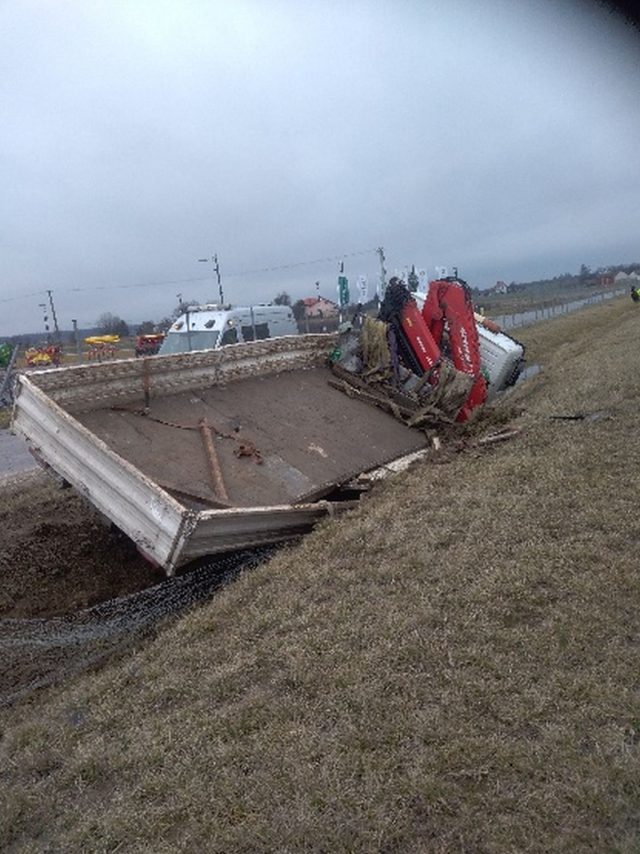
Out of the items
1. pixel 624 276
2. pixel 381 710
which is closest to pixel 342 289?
pixel 381 710

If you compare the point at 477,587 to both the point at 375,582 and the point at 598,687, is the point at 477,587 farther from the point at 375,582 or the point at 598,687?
the point at 598,687

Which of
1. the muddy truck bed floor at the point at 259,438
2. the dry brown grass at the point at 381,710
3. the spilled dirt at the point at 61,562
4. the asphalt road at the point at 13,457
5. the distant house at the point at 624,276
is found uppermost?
the muddy truck bed floor at the point at 259,438

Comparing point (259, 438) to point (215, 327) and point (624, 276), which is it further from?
point (624, 276)

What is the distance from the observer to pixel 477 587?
4.01 meters

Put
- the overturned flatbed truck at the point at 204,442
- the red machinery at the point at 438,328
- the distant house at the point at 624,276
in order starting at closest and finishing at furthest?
1. the overturned flatbed truck at the point at 204,442
2. the red machinery at the point at 438,328
3. the distant house at the point at 624,276

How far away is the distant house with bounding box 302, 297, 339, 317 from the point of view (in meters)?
32.0

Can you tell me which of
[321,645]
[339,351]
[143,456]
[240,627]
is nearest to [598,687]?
[321,645]

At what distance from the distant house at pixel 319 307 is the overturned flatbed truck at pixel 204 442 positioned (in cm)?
2336

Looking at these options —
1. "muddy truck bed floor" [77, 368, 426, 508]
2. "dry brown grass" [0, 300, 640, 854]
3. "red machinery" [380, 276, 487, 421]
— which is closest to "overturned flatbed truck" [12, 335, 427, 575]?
"muddy truck bed floor" [77, 368, 426, 508]

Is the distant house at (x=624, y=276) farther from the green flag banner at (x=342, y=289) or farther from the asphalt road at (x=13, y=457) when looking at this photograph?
the asphalt road at (x=13, y=457)

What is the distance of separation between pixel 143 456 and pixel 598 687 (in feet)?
12.1

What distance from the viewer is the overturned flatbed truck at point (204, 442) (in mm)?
4914

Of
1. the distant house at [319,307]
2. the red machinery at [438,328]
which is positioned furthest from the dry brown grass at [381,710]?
the distant house at [319,307]

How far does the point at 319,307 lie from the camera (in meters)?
33.6
